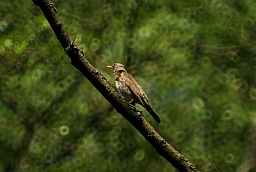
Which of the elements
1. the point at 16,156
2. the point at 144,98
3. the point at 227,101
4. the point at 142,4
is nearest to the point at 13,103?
the point at 16,156

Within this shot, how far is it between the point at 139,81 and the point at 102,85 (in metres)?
12.1

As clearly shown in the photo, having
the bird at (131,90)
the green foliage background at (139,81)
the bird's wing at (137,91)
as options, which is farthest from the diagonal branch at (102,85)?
the green foliage background at (139,81)

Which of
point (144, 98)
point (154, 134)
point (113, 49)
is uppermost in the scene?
point (154, 134)

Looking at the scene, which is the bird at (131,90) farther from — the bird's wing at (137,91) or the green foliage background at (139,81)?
the green foliage background at (139,81)

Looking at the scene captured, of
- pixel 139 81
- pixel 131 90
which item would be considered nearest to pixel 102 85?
pixel 131 90

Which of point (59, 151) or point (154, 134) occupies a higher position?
point (154, 134)

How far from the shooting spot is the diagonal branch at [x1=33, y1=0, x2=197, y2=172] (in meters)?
4.99

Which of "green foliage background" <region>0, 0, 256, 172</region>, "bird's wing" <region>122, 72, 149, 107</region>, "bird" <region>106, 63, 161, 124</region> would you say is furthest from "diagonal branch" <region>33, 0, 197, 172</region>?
"green foliage background" <region>0, 0, 256, 172</region>

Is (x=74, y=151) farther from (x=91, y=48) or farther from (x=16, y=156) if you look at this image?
(x=91, y=48)

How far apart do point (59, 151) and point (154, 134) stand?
39.5 feet

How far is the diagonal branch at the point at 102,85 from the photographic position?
499 centimetres

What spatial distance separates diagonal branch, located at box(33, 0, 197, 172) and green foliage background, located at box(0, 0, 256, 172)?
37.2ft

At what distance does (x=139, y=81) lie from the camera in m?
17.4

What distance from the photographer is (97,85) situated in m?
5.25
